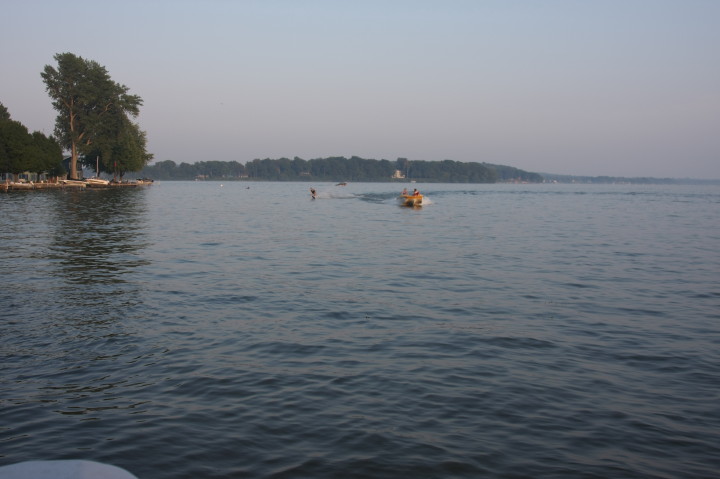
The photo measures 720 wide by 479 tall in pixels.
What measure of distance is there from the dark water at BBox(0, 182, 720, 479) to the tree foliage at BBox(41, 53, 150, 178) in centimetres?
10485

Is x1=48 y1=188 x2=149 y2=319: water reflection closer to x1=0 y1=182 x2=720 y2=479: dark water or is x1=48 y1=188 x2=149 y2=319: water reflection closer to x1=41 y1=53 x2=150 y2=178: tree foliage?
x1=0 y1=182 x2=720 y2=479: dark water

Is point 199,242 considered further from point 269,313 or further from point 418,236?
point 269,313

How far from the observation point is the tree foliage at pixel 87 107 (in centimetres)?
11500

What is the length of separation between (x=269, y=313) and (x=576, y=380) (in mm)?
7809

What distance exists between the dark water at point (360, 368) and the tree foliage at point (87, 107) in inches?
4128

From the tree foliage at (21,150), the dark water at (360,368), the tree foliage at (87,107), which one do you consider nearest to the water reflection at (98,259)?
the dark water at (360,368)

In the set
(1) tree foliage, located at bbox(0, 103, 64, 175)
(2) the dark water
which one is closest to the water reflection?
(2) the dark water

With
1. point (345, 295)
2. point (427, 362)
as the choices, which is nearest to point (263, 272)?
point (345, 295)

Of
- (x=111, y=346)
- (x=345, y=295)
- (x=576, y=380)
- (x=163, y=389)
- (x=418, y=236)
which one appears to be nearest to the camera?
(x=163, y=389)

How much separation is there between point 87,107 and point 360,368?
127024 millimetres

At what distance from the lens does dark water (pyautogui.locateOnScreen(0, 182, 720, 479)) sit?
757 cm

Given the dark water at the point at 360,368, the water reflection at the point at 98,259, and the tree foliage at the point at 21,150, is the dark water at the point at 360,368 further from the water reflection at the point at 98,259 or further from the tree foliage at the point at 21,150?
the tree foliage at the point at 21,150

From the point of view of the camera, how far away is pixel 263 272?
72.5ft

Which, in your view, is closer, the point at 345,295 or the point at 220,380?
the point at 220,380
